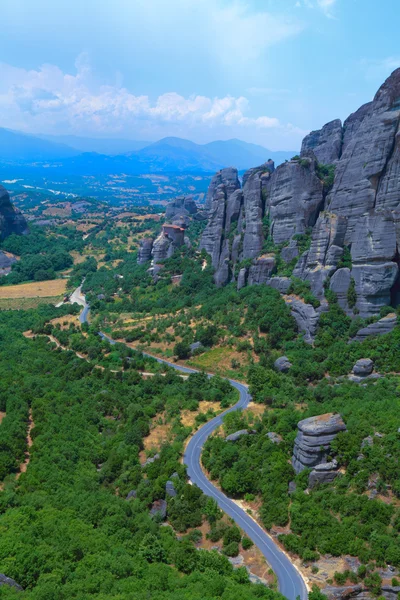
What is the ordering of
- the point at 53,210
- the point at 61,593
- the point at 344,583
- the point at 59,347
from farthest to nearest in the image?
the point at 53,210, the point at 59,347, the point at 344,583, the point at 61,593

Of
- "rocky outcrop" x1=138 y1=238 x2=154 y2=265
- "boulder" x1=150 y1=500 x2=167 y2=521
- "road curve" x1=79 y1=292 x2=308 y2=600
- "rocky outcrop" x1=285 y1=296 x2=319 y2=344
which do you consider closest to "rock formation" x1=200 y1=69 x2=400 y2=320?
"rocky outcrop" x1=285 y1=296 x2=319 y2=344

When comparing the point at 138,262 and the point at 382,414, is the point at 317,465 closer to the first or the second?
the point at 382,414

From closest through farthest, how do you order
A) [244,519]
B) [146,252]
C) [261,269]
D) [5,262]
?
[244,519] → [261,269] → [146,252] → [5,262]

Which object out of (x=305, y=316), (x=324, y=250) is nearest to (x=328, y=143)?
(x=324, y=250)

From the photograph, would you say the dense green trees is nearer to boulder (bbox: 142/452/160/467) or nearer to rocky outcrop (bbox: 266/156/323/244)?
boulder (bbox: 142/452/160/467)

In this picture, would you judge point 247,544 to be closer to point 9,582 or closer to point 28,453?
point 9,582

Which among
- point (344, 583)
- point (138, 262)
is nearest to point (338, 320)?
point (344, 583)
